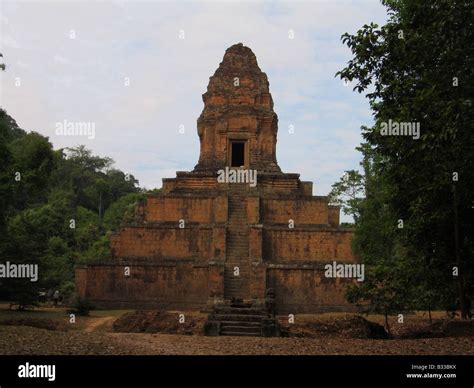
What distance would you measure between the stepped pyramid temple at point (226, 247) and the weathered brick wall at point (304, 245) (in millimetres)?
43

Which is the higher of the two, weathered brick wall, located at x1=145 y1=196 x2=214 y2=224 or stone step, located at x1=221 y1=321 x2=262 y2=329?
weathered brick wall, located at x1=145 y1=196 x2=214 y2=224

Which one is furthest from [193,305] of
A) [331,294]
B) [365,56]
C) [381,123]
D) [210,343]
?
[365,56]

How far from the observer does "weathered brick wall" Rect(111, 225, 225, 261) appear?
24.2m

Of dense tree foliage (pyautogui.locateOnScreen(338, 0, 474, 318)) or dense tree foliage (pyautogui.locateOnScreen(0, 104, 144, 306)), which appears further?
dense tree foliage (pyautogui.locateOnScreen(0, 104, 144, 306))

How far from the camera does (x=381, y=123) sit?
560 inches

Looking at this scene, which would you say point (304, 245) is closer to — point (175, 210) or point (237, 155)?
point (175, 210)

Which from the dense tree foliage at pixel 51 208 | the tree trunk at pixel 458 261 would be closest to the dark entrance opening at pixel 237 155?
the dense tree foliage at pixel 51 208

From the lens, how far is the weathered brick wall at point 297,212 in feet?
84.1

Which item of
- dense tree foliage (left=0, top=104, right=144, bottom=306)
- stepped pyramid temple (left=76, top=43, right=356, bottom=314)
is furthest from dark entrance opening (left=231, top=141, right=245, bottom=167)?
dense tree foliage (left=0, top=104, right=144, bottom=306)

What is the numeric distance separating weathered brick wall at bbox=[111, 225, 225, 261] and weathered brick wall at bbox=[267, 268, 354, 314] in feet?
9.77

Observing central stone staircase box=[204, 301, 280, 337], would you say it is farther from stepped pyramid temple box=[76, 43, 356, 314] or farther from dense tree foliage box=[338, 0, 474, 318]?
dense tree foliage box=[338, 0, 474, 318]
